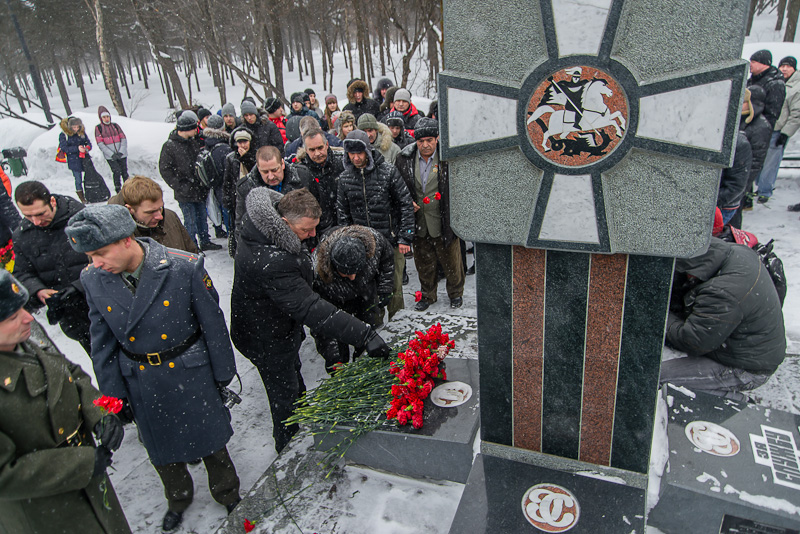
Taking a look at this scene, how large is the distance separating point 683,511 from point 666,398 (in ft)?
1.95

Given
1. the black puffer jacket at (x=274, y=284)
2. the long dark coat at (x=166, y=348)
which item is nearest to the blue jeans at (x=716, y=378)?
the black puffer jacket at (x=274, y=284)

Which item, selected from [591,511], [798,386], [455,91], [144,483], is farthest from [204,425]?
[798,386]

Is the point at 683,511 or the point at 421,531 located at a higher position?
the point at 683,511

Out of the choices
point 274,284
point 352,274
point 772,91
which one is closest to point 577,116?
point 274,284

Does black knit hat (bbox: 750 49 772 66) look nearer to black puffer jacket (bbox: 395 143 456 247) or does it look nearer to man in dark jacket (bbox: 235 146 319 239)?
black puffer jacket (bbox: 395 143 456 247)

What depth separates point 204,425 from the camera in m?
2.67

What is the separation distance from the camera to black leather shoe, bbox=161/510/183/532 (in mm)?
2746

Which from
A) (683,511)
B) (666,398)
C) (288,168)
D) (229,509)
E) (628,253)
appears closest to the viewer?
(628,253)

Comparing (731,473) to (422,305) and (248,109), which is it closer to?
(422,305)

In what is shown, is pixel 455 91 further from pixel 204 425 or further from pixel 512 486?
pixel 204 425

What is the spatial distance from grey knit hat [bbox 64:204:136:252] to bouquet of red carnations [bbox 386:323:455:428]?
4.91ft

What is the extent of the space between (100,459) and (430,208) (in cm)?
329

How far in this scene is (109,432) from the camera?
2150 millimetres

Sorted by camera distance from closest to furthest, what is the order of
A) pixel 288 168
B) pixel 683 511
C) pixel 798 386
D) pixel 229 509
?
pixel 683 511, pixel 229 509, pixel 798 386, pixel 288 168
